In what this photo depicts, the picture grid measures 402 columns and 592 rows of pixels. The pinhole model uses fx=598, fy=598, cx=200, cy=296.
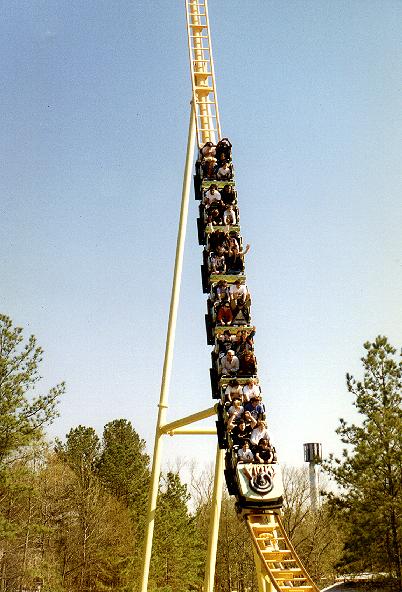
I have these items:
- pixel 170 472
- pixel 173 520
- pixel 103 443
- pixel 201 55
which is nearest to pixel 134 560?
pixel 173 520

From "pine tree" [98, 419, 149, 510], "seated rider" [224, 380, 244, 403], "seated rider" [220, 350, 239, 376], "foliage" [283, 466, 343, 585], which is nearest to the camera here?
"seated rider" [224, 380, 244, 403]

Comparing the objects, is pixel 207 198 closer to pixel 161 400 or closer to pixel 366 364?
pixel 161 400

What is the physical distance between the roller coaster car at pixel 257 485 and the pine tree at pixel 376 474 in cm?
943

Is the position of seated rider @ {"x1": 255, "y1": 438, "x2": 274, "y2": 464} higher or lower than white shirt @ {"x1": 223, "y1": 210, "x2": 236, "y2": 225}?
lower

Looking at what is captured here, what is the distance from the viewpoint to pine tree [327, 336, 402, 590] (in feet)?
56.7

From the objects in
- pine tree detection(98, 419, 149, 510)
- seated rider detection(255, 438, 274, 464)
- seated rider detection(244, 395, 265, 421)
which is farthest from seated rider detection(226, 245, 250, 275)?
pine tree detection(98, 419, 149, 510)

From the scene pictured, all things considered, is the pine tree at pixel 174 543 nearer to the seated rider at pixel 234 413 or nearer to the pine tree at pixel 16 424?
the pine tree at pixel 16 424

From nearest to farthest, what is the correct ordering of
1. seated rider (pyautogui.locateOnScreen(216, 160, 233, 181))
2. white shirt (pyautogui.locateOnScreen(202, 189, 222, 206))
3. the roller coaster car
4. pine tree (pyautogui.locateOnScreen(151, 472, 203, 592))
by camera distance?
the roller coaster car < white shirt (pyautogui.locateOnScreen(202, 189, 222, 206)) < seated rider (pyautogui.locateOnScreen(216, 160, 233, 181)) < pine tree (pyautogui.locateOnScreen(151, 472, 203, 592))

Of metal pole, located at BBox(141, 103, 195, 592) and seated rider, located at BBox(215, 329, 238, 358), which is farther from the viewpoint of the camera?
metal pole, located at BBox(141, 103, 195, 592)

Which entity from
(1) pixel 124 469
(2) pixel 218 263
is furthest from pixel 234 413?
(1) pixel 124 469

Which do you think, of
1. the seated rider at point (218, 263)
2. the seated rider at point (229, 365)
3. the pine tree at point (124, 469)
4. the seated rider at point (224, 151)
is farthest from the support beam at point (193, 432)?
the pine tree at point (124, 469)

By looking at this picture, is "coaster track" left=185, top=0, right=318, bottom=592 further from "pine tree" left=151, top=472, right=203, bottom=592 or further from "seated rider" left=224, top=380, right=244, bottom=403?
"pine tree" left=151, top=472, right=203, bottom=592

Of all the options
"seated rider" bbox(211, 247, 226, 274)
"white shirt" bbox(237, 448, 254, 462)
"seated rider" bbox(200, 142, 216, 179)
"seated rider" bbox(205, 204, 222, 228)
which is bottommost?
"white shirt" bbox(237, 448, 254, 462)

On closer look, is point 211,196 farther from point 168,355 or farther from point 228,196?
point 168,355
